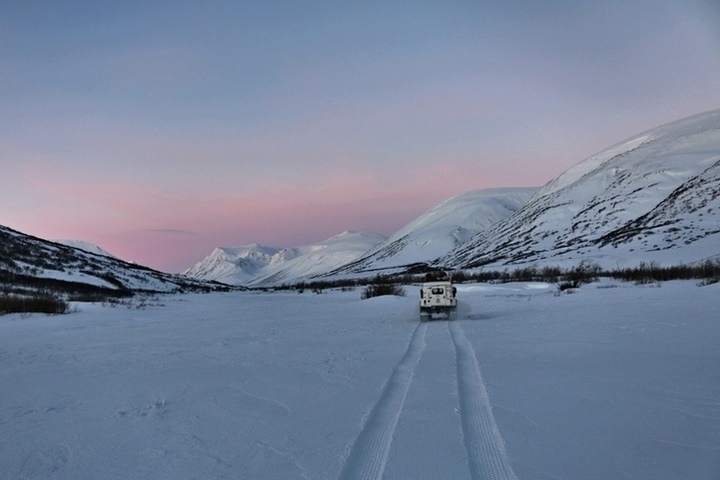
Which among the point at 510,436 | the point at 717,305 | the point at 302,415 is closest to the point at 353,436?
the point at 302,415

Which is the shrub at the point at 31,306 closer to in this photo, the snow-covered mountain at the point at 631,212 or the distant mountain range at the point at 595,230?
the distant mountain range at the point at 595,230

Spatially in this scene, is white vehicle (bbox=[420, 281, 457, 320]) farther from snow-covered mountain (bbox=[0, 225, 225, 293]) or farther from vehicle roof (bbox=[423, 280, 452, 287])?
snow-covered mountain (bbox=[0, 225, 225, 293])

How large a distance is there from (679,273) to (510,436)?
30.1 m

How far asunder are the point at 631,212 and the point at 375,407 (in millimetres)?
94266

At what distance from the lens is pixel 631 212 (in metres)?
84.6

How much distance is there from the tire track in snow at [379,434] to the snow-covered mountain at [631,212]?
4219cm

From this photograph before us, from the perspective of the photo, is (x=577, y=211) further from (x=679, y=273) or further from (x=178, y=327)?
(x=178, y=327)

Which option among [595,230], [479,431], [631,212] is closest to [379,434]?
[479,431]

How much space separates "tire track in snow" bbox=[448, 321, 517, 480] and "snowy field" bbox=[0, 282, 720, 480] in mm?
20

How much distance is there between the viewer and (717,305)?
521 inches

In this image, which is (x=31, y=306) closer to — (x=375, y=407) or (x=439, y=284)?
(x=439, y=284)

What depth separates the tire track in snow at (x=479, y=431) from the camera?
12.3 ft

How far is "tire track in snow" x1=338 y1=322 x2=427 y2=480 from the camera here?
381 centimetres

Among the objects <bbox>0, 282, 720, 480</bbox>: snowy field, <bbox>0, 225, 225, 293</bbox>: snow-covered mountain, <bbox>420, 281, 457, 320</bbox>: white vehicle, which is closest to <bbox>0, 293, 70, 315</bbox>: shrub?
<bbox>0, 225, 225, 293</bbox>: snow-covered mountain
